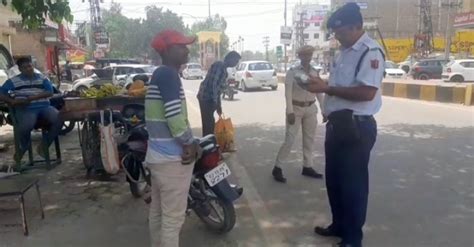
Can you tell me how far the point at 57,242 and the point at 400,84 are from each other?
1502 centimetres

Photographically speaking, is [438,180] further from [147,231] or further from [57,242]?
[57,242]

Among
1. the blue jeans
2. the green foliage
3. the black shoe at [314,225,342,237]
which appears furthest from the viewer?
the green foliage

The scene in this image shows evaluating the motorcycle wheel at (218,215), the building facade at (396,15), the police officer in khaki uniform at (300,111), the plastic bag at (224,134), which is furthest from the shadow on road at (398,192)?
the building facade at (396,15)

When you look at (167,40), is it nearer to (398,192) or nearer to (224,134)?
(398,192)

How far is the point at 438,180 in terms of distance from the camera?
17.4 feet

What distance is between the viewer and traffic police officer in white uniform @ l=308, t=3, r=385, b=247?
310 cm

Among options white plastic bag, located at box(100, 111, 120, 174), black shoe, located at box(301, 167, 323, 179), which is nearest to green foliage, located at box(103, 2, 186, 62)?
black shoe, located at box(301, 167, 323, 179)

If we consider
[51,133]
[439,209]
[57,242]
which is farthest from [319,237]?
[51,133]

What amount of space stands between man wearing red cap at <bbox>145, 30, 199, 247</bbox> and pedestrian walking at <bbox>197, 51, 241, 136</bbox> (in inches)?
129

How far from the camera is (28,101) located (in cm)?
584

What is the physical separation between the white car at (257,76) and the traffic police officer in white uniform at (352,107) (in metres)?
17.6

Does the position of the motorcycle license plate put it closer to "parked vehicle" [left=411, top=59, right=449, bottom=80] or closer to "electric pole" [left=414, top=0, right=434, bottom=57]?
"parked vehicle" [left=411, top=59, right=449, bottom=80]

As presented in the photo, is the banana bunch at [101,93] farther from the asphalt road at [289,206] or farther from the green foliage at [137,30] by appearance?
the green foliage at [137,30]

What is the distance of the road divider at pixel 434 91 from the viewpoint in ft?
42.8
